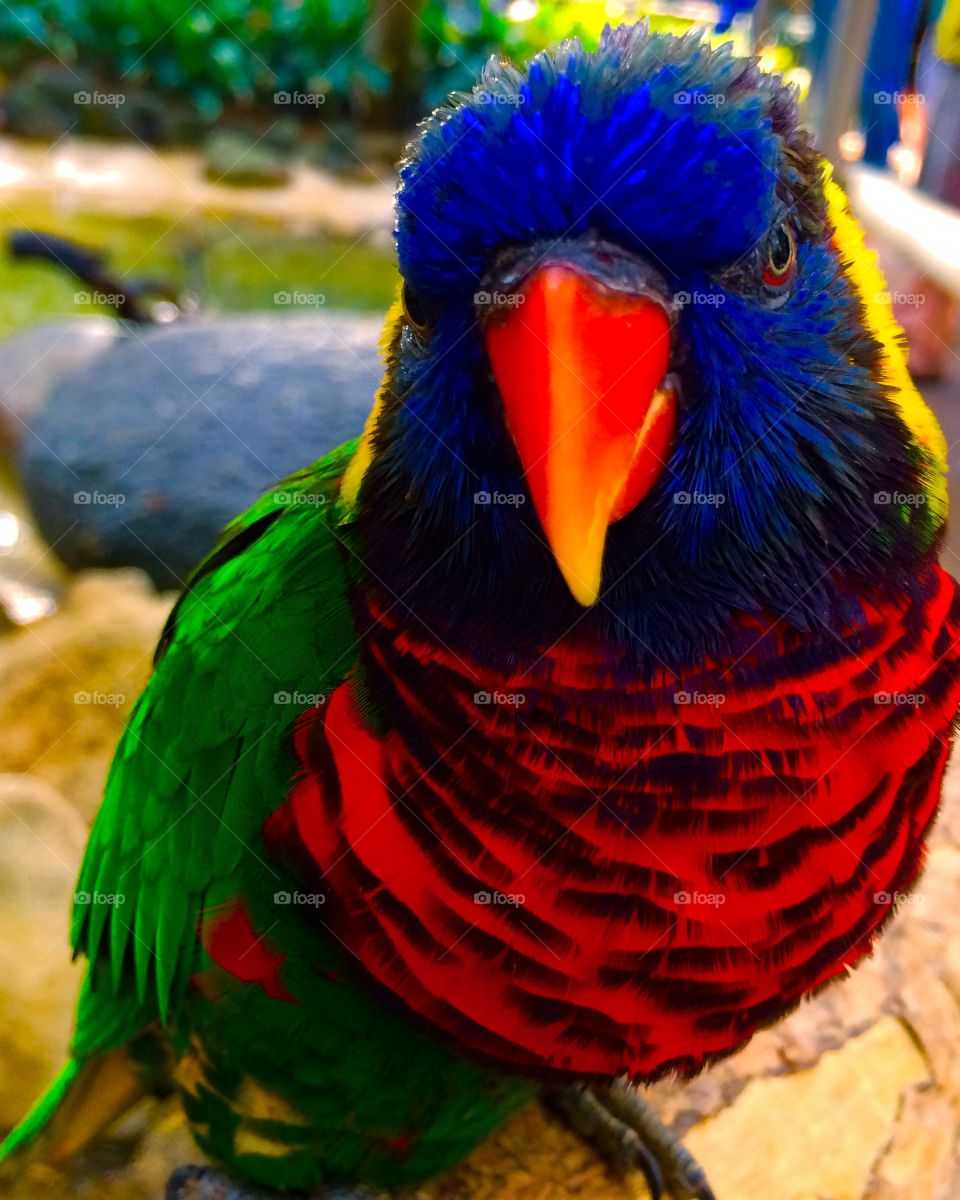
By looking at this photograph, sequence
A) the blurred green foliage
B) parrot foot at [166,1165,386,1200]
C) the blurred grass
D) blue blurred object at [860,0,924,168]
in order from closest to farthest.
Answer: parrot foot at [166,1165,386,1200], blue blurred object at [860,0,924,168], the blurred grass, the blurred green foliage

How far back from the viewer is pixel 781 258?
83 cm

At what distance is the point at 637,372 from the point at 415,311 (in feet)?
0.75

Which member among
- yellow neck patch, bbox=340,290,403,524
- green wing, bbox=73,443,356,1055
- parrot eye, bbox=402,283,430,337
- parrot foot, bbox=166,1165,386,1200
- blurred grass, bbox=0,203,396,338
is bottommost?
parrot foot, bbox=166,1165,386,1200

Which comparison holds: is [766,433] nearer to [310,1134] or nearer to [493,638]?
[493,638]

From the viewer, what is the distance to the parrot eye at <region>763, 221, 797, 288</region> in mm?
819

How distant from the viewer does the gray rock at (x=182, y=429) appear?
290 cm

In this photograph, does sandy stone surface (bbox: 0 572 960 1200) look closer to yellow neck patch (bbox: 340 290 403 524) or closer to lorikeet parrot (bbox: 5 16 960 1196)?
lorikeet parrot (bbox: 5 16 960 1196)

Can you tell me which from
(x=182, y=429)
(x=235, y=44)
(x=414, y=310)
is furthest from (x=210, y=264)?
(x=414, y=310)

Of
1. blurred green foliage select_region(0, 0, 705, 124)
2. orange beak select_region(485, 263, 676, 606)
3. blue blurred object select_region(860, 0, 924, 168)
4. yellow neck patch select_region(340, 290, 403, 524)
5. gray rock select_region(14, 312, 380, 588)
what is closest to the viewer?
orange beak select_region(485, 263, 676, 606)

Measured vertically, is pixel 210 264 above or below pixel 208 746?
below

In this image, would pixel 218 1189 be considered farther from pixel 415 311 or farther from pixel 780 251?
pixel 780 251

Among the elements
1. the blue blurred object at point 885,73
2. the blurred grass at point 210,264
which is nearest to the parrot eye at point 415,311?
the blue blurred object at point 885,73

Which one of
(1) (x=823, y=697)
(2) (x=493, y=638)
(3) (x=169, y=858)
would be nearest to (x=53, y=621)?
(3) (x=169, y=858)

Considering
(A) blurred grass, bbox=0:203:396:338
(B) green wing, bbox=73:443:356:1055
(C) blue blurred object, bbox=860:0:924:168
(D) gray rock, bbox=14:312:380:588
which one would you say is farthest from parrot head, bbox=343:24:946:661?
(A) blurred grass, bbox=0:203:396:338
